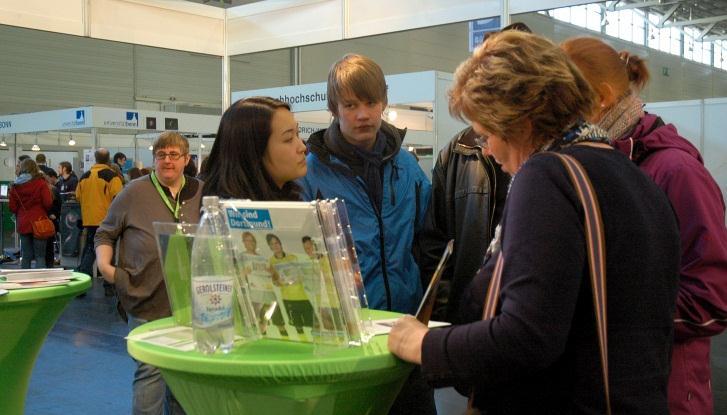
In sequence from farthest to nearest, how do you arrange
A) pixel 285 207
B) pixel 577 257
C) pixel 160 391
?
pixel 160 391, pixel 285 207, pixel 577 257

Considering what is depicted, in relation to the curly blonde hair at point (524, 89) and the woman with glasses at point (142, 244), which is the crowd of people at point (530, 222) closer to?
the curly blonde hair at point (524, 89)

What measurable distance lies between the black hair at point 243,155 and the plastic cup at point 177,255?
10.1 inches

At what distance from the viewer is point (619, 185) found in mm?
1151

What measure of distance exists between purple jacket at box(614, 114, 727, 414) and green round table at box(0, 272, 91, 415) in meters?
1.95

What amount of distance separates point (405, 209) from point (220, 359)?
98 cm

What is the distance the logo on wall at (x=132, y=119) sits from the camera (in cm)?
1128

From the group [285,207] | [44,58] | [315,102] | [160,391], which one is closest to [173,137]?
[160,391]

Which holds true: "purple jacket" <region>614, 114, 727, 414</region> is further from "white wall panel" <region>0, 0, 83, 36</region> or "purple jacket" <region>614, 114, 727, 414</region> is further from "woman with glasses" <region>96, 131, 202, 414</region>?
"white wall panel" <region>0, 0, 83, 36</region>

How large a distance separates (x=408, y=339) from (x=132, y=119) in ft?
35.4

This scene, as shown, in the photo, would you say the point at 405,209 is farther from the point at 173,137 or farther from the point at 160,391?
the point at 173,137

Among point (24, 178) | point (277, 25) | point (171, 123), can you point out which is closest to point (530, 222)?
point (277, 25)

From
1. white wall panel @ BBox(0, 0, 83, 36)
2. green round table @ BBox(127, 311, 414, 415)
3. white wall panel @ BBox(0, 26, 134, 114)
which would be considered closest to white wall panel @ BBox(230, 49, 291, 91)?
white wall panel @ BBox(0, 26, 134, 114)

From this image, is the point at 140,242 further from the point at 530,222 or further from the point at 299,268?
the point at 530,222

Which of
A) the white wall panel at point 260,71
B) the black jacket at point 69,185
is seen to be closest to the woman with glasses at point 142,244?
the black jacket at point 69,185
